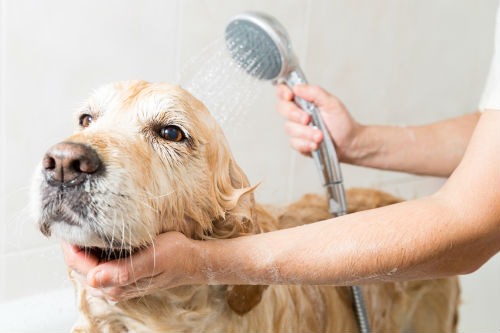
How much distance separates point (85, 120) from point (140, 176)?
224 mm

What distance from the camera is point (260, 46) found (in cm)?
130

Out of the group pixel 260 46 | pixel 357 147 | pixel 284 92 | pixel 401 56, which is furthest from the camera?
pixel 401 56

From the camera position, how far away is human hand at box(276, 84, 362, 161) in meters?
1.45

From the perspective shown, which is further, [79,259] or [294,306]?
[294,306]

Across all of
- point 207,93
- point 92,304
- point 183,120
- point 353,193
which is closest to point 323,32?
point 353,193

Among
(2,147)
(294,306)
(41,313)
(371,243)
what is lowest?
(41,313)

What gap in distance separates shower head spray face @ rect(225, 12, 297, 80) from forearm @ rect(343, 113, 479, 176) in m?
0.32

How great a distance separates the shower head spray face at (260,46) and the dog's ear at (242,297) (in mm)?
441

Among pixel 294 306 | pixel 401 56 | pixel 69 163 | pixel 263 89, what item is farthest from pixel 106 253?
pixel 401 56

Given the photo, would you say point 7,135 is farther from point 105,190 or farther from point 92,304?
point 105,190

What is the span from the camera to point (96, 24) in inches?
60.4

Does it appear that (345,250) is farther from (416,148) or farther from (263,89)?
(263,89)

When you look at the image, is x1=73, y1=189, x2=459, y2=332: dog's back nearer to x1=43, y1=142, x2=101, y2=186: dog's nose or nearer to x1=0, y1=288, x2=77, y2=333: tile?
x1=43, y1=142, x2=101, y2=186: dog's nose

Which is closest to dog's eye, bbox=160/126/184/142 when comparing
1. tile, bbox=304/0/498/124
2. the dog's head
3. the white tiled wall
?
the dog's head
